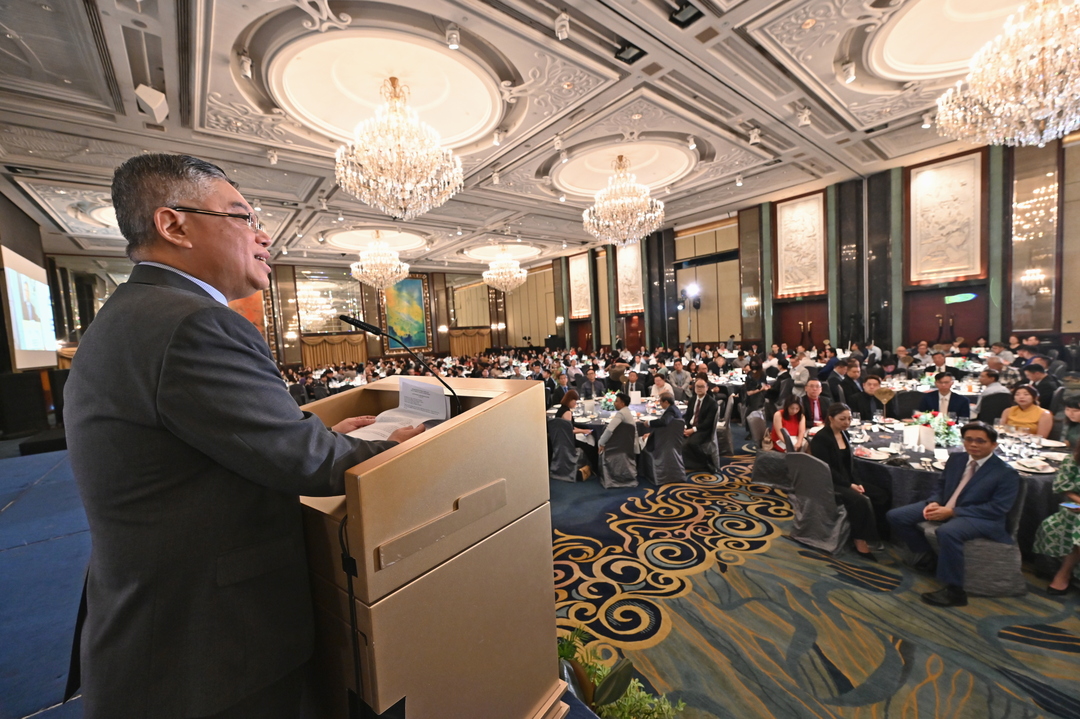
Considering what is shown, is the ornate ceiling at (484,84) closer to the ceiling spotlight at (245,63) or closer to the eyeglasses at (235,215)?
the ceiling spotlight at (245,63)

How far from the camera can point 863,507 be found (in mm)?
3367

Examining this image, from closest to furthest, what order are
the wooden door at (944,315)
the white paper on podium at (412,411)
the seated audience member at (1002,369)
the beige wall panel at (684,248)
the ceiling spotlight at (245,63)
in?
the white paper on podium at (412,411)
the ceiling spotlight at (245,63)
the seated audience member at (1002,369)
the wooden door at (944,315)
the beige wall panel at (684,248)

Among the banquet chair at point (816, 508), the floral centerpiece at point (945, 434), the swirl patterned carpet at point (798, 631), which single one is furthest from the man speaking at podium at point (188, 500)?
the floral centerpiece at point (945, 434)

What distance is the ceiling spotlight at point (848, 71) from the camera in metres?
5.84

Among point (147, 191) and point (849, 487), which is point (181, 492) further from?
point (849, 487)

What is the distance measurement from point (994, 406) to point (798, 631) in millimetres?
4301

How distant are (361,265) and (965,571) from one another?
1282 cm

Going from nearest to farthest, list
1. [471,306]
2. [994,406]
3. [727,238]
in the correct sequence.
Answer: [994,406] < [727,238] < [471,306]

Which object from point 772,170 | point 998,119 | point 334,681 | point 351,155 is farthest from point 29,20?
point 772,170

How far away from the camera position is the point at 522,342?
23141mm

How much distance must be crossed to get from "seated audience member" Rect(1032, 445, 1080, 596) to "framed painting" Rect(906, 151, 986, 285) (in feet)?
31.0

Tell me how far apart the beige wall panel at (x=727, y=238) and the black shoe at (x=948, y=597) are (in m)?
12.6

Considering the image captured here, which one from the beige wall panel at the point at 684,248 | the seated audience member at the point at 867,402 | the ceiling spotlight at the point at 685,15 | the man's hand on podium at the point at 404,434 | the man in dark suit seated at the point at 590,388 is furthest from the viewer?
the beige wall panel at the point at 684,248

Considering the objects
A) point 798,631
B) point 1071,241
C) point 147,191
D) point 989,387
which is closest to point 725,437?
point 989,387
